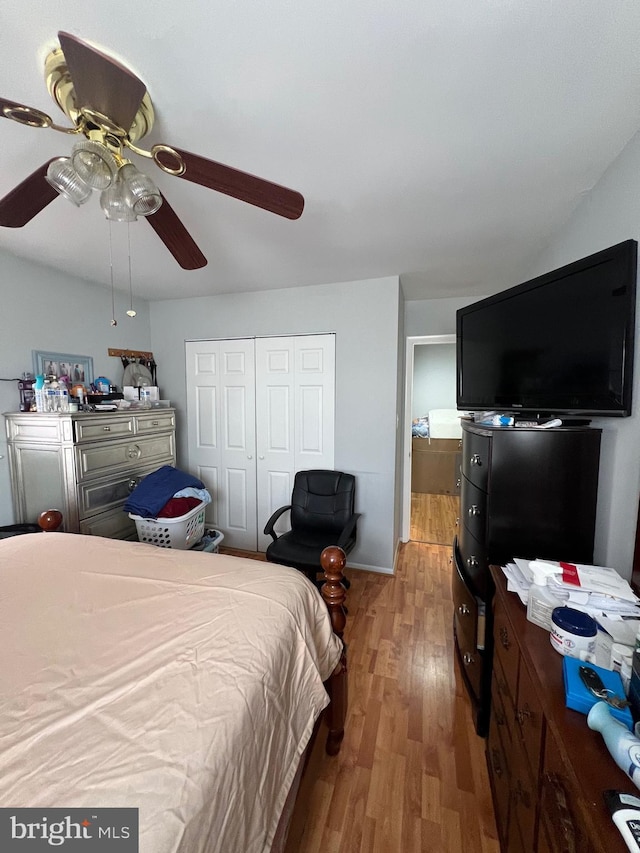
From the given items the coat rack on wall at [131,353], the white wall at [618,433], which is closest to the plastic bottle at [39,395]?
the coat rack on wall at [131,353]

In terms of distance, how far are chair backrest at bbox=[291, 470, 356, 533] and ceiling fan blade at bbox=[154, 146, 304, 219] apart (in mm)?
1966

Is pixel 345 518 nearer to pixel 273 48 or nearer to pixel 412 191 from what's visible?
pixel 412 191

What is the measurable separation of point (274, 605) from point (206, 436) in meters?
2.41

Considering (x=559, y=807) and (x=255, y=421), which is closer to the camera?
(x=559, y=807)

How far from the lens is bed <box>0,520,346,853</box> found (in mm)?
610

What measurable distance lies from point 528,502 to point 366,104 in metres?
1.56

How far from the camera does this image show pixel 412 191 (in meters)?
1.46

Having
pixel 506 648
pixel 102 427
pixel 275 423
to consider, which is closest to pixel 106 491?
pixel 102 427

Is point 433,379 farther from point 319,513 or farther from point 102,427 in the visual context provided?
point 102,427

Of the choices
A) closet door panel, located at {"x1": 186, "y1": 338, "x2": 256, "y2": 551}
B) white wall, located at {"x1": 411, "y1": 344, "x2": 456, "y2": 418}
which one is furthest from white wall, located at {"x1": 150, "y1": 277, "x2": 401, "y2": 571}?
white wall, located at {"x1": 411, "y1": 344, "x2": 456, "y2": 418}

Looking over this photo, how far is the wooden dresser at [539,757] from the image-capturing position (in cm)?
56

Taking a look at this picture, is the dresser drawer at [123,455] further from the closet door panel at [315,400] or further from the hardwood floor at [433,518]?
the hardwood floor at [433,518]

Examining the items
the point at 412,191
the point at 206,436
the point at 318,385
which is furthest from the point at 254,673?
→ the point at 206,436

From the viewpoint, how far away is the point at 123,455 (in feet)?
7.92
